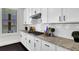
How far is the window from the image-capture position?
3.93 metres

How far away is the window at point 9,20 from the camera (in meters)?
3.93

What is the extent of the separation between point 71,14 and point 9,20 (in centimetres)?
316

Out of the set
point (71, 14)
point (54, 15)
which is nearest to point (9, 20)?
point (54, 15)

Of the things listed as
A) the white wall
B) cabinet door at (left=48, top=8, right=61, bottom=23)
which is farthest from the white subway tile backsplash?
the white wall

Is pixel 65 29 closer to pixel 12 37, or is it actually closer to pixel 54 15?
pixel 54 15

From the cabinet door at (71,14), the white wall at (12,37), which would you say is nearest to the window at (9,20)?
the white wall at (12,37)

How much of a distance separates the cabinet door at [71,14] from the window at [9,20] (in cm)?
294

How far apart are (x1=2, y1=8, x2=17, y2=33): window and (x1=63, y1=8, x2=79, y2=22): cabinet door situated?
9.64 feet

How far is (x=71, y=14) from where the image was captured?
1.49 meters

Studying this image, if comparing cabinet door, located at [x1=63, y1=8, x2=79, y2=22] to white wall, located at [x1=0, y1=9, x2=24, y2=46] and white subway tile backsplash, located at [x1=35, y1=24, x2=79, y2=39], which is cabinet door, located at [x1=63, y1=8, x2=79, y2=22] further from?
white wall, located at [x1=0, y1=9, x2=24, y2=46]

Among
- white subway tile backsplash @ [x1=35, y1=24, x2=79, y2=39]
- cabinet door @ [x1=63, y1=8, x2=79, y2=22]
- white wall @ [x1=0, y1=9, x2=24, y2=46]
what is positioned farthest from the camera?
white wall @ [x1=0, y1=9, x2=24, y2=46]

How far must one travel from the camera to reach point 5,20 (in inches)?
157

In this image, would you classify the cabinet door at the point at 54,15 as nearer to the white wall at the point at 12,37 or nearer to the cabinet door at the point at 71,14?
the cabinet door at the point at 71,14
